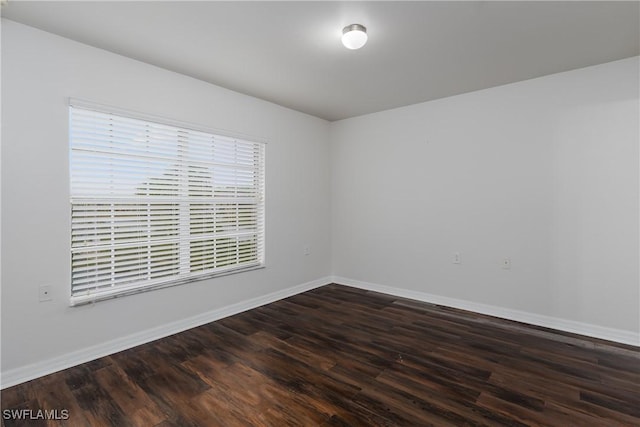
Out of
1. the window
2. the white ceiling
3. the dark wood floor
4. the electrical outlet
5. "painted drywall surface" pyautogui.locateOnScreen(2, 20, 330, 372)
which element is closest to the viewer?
the dark wood floor

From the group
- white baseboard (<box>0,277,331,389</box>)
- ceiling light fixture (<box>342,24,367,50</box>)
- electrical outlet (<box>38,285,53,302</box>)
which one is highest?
ceiling light fixture (<box>342,24,367,50</box>)

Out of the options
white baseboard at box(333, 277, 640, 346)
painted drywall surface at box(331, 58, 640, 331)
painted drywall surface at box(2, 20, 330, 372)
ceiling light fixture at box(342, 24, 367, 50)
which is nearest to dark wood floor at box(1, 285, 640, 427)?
white baseboard at box(333, 277, 640, 346)

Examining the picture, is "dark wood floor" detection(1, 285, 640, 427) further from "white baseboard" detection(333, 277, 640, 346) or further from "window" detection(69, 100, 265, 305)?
"window" detection(69, 100, 265, 305)

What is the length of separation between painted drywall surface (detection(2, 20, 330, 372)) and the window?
0.33ft

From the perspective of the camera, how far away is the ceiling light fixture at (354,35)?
2.26 m

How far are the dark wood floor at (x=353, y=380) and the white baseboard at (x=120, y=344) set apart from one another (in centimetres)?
8

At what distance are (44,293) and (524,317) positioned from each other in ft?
14.2

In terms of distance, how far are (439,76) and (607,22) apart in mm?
1256

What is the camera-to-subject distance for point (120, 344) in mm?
2725

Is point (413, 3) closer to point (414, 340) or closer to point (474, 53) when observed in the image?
point (474, 53)

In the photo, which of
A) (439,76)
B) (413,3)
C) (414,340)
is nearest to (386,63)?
(439,76)

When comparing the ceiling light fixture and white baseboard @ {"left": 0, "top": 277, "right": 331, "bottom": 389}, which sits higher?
the ceiling light fixture

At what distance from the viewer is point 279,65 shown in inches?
115

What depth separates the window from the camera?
2564mm
